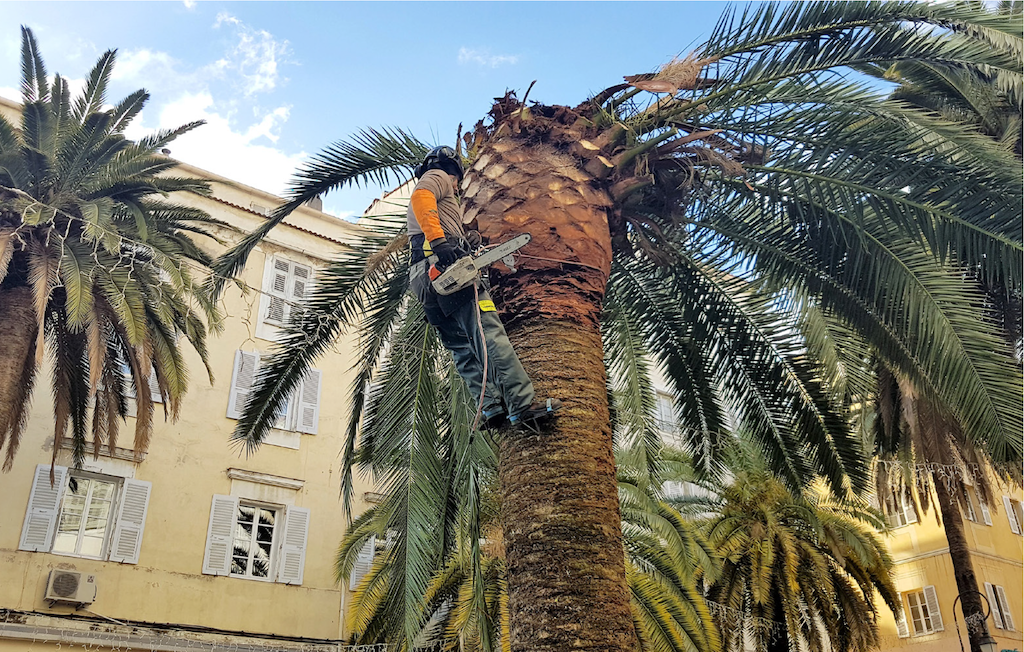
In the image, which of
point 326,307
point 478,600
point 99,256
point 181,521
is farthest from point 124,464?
point 478,600

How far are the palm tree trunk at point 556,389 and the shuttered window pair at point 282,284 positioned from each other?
1341cm

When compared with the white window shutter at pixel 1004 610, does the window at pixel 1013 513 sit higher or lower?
higher

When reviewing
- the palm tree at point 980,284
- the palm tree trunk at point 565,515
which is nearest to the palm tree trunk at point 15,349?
the palm tree trunk at point 565,515

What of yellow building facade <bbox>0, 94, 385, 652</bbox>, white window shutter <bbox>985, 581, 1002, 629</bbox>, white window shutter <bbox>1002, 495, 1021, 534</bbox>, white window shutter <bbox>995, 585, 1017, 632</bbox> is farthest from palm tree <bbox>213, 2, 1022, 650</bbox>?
white window shutter <bbox>1002, 495, 1021, 534</bbox>

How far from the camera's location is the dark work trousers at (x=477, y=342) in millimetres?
5754

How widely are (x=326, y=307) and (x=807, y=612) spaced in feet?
43.3

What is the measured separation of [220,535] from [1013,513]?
Result: 77.8 feet

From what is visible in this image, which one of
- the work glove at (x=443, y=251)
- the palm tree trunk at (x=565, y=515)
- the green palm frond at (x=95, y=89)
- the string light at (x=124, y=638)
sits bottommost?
the palm tree trunk at (x=565, y=515)

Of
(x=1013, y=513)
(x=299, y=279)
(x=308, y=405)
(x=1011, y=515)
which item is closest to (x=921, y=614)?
(x=1011, y=515)

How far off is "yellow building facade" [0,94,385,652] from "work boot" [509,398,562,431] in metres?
11.1

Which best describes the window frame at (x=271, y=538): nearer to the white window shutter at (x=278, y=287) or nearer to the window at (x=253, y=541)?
the window at (x=253, y=541)

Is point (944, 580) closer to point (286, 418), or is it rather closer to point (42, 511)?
point (286, 418)

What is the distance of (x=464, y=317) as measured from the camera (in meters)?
6.11

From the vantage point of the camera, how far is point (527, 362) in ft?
20.3
